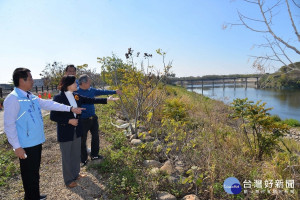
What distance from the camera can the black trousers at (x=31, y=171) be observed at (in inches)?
89.8

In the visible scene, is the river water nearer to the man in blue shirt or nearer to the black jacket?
the man in blue shirt

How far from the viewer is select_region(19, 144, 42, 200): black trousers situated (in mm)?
2281

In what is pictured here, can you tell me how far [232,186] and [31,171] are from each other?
262 centimetres

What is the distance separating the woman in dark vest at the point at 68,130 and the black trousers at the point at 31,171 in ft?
1.34

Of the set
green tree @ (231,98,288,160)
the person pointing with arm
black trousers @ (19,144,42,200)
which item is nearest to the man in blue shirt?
the person pointing with arm

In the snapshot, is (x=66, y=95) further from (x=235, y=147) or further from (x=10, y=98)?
(x=235, y=147)

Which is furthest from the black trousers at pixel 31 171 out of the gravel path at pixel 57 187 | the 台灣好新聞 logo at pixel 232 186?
the 台灣好新聞 logo at pixel 232 186

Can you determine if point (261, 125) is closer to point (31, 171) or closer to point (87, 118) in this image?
point (87, 118)

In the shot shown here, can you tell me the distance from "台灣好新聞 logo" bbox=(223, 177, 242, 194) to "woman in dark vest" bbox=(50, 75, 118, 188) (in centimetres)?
220

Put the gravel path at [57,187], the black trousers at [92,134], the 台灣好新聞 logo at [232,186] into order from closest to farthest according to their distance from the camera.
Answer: the 台灣好新聞 logo at [232,186], the gravel path at [57,187], the black trousers at [92,134]

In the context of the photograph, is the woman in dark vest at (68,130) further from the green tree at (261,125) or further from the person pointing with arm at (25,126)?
the green tree at (261,125)

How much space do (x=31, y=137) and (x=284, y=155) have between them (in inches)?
155

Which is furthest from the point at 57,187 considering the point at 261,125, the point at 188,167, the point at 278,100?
the point at 278,100

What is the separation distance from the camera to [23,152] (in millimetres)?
2123
